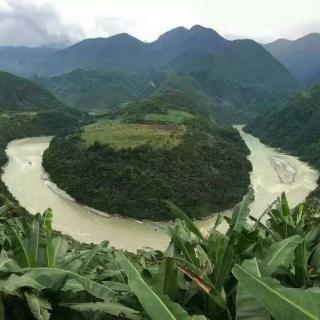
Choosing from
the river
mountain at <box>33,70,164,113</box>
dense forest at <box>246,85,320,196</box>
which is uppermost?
mountain at <box>33,70,164,113</box>

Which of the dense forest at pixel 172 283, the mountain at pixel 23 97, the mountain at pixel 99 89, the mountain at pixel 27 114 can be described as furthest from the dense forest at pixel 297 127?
the dense forest at pixel 172 283

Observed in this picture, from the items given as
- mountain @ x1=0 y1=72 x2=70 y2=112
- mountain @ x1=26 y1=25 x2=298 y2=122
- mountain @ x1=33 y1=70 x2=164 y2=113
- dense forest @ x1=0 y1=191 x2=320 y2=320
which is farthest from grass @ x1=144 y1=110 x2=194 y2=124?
dense forest @ x1=0 y1=191 x2=320 y2=320

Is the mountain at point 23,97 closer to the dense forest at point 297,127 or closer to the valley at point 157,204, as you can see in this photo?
the valley at point 157,204

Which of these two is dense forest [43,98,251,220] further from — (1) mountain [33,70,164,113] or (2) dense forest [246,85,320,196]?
(1) mountain [33,70,164,113]

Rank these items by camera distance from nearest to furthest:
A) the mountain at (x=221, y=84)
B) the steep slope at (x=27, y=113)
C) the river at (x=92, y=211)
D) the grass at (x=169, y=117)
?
the river at (x=92, y=211), the grass at (x=169, y=117), the steep slope at (x=27, y=113), the mountain at (x=221, y=84)

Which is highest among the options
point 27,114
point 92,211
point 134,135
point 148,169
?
point 27,114

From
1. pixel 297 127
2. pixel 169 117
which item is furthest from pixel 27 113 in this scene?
pixel 297 127

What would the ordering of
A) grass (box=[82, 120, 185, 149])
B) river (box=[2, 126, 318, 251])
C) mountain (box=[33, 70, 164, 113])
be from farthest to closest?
1. mountain (box=[33, 70, 164, 113])
2. grass (box=[82, 120, 185, 149])
3. river (box=[2, 126, 318, 251])

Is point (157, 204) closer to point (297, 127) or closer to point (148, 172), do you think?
point (148, 172)
